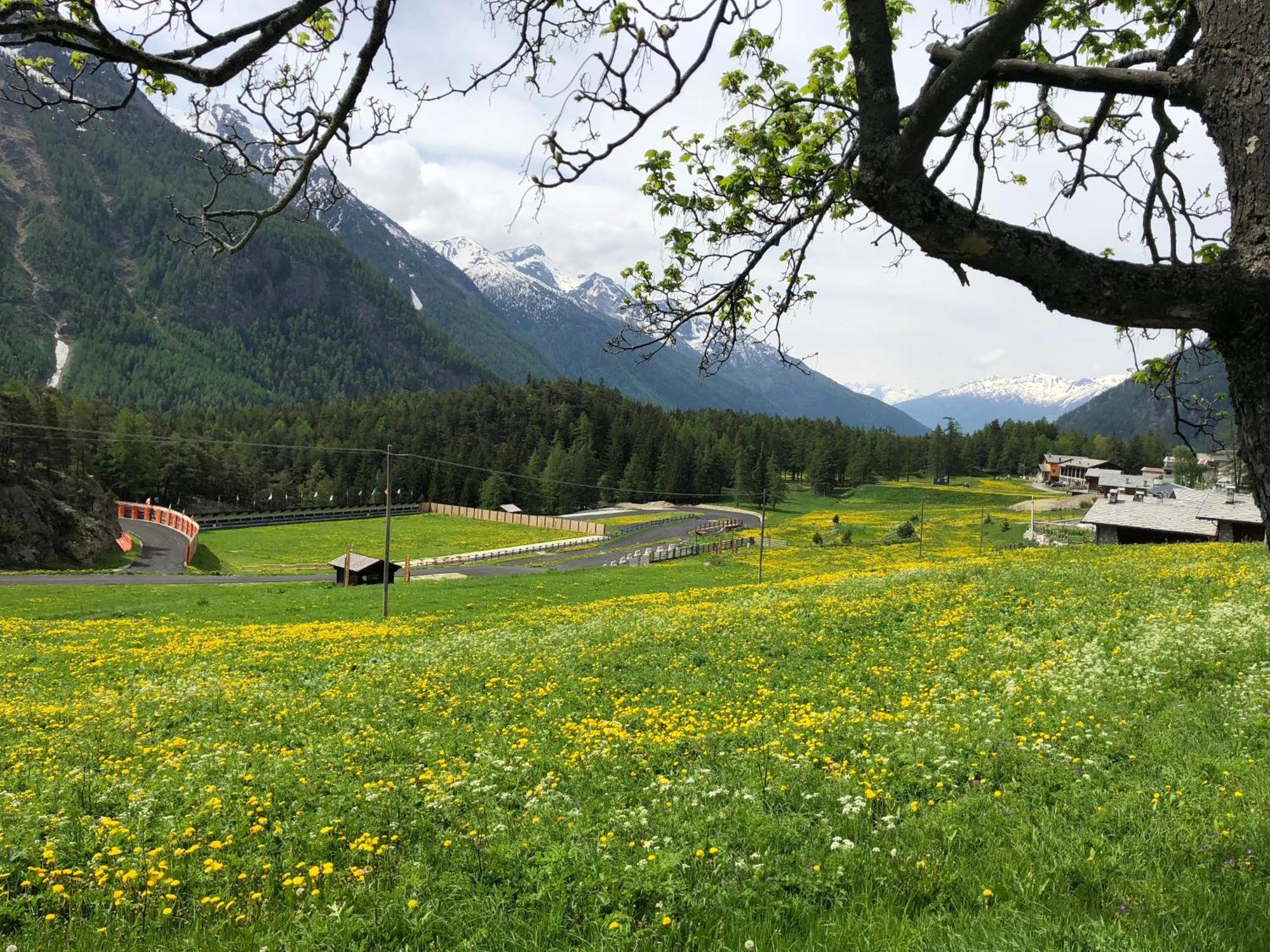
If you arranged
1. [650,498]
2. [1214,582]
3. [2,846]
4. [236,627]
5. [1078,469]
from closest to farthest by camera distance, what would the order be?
1. [2,846]
2. [1214,582]
3. [236,627]
4. [650,498]
5. [1078,469]

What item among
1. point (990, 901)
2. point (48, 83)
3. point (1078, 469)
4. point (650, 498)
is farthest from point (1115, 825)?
point (1078, 469)

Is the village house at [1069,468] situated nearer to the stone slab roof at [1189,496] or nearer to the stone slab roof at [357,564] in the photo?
the stone slab roof at [1189,496]

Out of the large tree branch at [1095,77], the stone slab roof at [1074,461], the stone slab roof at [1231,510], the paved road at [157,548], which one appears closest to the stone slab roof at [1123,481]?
the stone slab roof at [1074,461]

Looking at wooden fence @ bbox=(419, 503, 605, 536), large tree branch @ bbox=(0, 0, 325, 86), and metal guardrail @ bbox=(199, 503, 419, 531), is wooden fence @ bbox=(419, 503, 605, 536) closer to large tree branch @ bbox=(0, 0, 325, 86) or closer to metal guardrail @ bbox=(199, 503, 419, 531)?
metal guardrail @ bbox=(199, 503, 419, 531)

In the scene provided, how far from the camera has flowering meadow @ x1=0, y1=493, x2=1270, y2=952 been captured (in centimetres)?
467

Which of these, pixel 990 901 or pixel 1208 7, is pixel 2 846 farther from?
pixel 1208 7

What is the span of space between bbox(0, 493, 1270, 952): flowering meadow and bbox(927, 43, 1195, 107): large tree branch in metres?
4.94

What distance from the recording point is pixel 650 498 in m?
161

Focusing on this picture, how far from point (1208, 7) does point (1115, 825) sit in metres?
6.12

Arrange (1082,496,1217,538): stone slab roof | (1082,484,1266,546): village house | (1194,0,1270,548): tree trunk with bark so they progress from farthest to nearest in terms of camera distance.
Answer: (1082,496,1217,538): stone slab roof, (1082,484,1266,546): village house, (1194,0,1270,548): tree trunk with bark

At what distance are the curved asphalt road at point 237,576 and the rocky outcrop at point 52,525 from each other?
4703 mm

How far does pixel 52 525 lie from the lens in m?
67.6

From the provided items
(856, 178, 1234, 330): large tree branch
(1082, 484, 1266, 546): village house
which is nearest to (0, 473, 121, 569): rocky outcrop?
(856, 178, 1234, 330): large tree branch

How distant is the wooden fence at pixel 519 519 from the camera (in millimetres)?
116625
